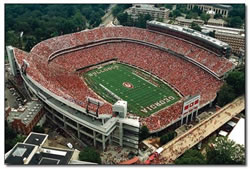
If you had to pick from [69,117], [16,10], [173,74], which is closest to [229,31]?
[173,74]

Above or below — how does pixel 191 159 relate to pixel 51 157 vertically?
below

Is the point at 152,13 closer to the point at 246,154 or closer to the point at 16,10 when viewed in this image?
the point at 16,10

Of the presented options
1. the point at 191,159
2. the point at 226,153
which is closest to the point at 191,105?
the point at 226,153

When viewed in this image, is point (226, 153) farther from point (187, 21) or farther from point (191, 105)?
point (187, 21)

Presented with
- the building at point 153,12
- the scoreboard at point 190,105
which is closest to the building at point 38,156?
the scoreboard at point 190,105

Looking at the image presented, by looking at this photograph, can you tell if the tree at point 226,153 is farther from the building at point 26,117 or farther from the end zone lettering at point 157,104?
the building at point 26,117

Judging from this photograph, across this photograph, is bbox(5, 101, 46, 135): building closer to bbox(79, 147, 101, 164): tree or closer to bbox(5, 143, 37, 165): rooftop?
bbox(5, 143, 37, 165): rooftop
